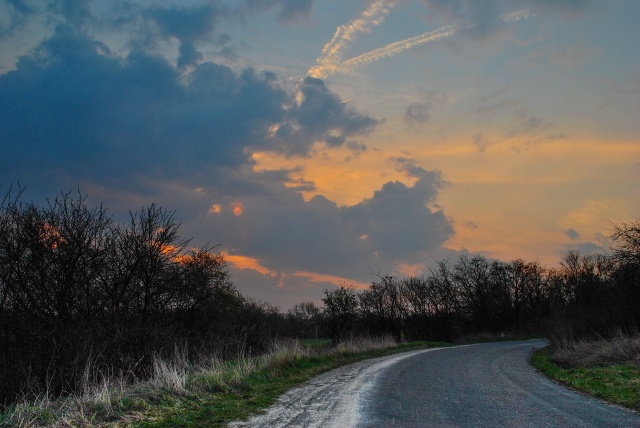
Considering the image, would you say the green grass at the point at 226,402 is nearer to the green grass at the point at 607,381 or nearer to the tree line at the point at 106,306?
the tree line at the point at 106,306

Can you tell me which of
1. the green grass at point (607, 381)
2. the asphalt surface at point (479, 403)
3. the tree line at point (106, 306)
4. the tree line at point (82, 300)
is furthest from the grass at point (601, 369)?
the tree line at point (82, 300)

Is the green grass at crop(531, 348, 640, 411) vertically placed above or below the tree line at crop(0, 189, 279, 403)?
below

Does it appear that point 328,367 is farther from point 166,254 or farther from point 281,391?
point 166,254

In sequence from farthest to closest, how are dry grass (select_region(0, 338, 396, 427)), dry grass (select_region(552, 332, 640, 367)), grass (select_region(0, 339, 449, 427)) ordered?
1. dry grass (select_region(552, 332, 640, 367))
2. grass (select_region(0, 339, 449, 427))
3. dry grass (select_region(0, 338, 396, 427))

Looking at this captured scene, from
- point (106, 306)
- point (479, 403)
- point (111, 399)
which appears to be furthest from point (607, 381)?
point (106, 306)

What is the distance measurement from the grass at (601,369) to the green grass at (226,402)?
23.7 ft

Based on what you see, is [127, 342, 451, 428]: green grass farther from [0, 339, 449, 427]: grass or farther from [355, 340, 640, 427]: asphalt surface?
[355, 340, 640, 427]: asphalt surface

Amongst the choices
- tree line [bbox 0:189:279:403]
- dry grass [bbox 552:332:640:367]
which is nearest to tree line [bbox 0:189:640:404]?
tree line [bbox 0:189:279:403]

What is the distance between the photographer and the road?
6984mm

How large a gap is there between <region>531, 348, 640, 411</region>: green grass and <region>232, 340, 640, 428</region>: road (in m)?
0.43

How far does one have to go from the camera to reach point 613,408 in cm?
789

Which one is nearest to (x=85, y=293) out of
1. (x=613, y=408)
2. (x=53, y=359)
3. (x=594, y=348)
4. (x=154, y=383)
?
(x=53, y=359)

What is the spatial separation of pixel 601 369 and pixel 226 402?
A: 35.8 feet

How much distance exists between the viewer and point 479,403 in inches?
340
